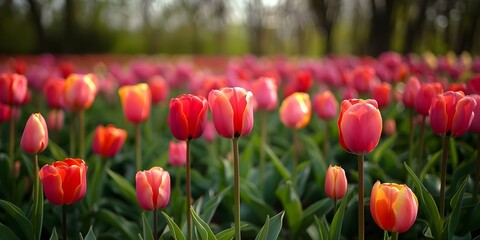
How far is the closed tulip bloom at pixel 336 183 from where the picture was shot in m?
1.57

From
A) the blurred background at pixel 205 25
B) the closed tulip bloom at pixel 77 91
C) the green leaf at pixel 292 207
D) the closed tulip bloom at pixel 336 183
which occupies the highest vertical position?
the closed tulip bloom at pixel 77 91

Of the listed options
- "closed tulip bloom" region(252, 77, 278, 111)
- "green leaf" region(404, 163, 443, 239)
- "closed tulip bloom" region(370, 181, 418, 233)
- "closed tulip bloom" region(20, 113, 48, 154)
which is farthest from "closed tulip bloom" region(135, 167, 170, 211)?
"closed tulip bloom" region(252, 77, 278, 111)

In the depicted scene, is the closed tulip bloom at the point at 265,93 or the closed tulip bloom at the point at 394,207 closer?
the closed tulip bloom at the point at 394,207

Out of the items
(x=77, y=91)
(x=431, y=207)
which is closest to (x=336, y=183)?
(x=431, y=207)

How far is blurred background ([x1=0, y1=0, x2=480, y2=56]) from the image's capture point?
50.3ft

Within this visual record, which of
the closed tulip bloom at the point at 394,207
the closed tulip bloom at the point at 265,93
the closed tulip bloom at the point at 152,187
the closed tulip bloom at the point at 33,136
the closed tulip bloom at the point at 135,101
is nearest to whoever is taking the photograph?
the closed tulip bloom at the point at 394,207

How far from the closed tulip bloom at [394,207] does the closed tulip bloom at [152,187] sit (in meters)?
0.67

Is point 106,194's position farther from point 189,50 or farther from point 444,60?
point 189,50

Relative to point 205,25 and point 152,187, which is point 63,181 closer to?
point 152,187

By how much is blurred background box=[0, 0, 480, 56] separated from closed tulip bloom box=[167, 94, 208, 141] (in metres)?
10.6

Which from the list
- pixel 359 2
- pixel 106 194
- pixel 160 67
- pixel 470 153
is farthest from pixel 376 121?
pixel 359 2

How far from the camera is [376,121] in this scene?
4.23 ft

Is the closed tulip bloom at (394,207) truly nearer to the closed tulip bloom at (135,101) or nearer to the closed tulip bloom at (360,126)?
the closed tulip bloom at (360,126)

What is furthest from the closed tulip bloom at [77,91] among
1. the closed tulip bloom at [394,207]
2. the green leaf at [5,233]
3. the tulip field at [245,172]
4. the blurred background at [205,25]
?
the blurred background at [205,25]
